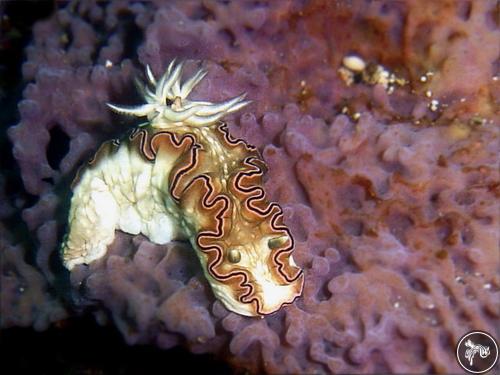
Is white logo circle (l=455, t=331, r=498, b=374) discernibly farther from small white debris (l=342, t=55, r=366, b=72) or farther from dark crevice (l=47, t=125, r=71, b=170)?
dark crevice (l=47, t=125, r=71, b=170)

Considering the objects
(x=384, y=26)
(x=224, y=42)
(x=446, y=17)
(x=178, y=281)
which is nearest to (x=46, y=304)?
(x=178, y=281)

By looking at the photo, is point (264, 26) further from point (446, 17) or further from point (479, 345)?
point (479, 345)

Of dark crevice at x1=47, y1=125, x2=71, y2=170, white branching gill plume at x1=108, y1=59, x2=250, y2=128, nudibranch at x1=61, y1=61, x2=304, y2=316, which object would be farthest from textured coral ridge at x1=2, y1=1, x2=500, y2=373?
white branching gill plume at x1=108, y1=59, x2=250, y2=128

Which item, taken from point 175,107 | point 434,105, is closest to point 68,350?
point 175,107

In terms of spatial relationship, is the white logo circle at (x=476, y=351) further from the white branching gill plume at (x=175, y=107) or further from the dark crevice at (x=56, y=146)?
the dark crevice at (x=56, y=146)

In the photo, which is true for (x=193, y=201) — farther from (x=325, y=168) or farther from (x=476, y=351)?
(x=476, y=351)

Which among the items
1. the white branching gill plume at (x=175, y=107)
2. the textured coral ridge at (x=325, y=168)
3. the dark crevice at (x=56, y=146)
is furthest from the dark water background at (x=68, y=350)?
the white branching gill plume at (x=175, y=107)
